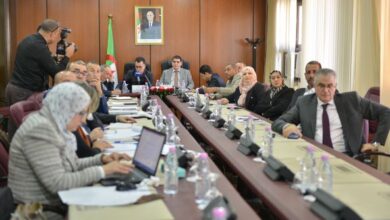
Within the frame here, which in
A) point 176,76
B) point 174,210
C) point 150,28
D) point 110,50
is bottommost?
point 174,210

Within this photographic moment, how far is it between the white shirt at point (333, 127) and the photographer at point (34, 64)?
8.15 feet

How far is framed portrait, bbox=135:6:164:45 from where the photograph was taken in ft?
30.4

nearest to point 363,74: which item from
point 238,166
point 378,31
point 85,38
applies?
point 378,31

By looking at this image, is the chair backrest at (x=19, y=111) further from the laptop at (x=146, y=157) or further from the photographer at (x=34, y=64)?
the laptop at (x=146, y=157)

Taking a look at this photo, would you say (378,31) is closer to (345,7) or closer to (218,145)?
(345,7)

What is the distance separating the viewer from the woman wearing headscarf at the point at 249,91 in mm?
5642

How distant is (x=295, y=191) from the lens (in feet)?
6.66

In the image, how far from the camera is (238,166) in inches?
99.2

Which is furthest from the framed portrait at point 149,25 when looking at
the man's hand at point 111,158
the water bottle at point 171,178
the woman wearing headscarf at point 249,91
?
the water bottle at point 171,178

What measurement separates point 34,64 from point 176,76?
4.19 m

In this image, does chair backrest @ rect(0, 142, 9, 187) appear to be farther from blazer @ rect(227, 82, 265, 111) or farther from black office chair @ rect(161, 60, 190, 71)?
black office chair @ rect(161, 60, 190, 71)

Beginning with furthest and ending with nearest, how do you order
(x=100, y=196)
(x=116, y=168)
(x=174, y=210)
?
(x=116, y=168)
(x=100, y=196)
(x=174, y=210)

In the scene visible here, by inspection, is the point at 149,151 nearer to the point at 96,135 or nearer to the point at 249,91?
the point at 96,135

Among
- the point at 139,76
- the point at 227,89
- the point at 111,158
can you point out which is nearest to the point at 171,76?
the point at 139,76
